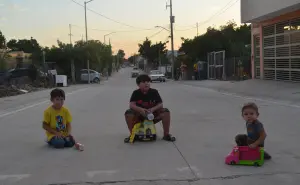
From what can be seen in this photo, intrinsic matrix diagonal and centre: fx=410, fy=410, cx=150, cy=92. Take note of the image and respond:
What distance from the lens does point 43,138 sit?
8.59 metres

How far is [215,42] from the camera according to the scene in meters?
46.8

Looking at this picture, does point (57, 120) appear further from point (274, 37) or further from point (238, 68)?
point (238, 68)

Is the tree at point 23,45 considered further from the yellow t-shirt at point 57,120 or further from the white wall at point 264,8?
the yellow t-shirt at point 57,120

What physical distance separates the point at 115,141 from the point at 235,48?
122 ft

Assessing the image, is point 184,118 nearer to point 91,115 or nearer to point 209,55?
point 91,115

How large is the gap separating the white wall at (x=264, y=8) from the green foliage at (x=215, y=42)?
688 inches

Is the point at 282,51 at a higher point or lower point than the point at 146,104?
higher

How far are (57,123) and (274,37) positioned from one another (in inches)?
812

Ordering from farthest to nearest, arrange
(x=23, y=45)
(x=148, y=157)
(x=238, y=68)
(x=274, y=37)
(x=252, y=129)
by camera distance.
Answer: (x=23, y=45) < (x=238, y=68) < (x=274, y=37) < (x=148, y=157) < (x=252, y=129)

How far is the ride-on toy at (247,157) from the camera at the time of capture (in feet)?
19.3

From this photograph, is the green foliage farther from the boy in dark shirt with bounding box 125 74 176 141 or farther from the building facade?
the boy in dark shirt with bounding box 125 74 176 141

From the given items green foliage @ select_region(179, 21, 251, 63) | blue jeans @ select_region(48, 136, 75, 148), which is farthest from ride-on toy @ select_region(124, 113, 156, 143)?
green foliage @ select_region(179, 21, 251, 63)

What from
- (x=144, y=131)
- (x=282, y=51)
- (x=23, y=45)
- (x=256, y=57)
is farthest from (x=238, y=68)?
(x=23, y=45)

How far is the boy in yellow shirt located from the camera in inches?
292
